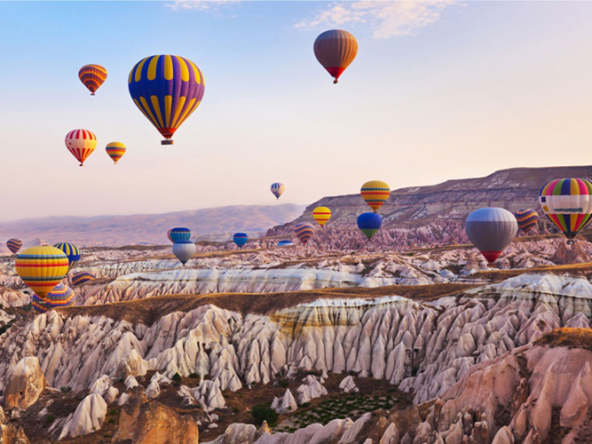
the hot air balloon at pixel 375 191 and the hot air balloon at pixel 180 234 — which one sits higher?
the hot air balloon at pixel 375 191

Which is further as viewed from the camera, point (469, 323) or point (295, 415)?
point (469, 323)

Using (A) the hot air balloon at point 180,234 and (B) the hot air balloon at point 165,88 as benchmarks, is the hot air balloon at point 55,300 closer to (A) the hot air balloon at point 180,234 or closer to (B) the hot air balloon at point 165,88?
(B) the hot air balloon at point 165,88

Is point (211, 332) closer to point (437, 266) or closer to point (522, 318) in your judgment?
point (522, 318)

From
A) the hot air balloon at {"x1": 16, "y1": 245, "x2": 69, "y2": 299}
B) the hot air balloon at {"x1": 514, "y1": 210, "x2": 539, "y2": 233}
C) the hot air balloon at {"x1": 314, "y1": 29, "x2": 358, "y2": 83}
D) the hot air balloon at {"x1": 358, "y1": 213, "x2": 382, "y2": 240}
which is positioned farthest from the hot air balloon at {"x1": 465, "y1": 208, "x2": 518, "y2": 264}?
the hot air balloon at {"x1": 514, "y1": 210, "x2": 539, "y2": 233}

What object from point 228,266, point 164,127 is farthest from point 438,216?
point 164,127

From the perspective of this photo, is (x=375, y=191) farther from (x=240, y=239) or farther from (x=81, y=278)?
(x=240, y=239)

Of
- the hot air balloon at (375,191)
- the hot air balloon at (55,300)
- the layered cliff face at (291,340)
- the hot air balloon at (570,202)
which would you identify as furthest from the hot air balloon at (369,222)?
the hot air balloon at (55,300)
